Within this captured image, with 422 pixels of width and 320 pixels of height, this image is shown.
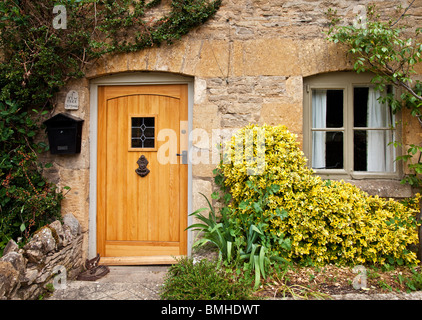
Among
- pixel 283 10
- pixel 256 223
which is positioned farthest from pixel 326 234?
pixel 283 10

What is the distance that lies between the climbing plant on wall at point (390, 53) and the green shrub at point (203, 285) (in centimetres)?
239

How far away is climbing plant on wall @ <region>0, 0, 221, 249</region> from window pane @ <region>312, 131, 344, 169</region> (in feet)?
6.86

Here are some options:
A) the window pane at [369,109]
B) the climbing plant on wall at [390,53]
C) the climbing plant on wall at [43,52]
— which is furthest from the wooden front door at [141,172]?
the window pane at [369,109]

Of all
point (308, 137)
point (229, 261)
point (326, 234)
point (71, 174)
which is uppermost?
point (308, 137)

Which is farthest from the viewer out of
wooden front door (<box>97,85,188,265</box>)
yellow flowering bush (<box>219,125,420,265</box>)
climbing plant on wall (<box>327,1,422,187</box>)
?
wooden front door (<box>97,85,188,265</box>)

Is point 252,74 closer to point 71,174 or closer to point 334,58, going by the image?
point 334,58

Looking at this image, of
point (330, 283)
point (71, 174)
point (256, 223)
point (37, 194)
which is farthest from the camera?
point (71, 174)

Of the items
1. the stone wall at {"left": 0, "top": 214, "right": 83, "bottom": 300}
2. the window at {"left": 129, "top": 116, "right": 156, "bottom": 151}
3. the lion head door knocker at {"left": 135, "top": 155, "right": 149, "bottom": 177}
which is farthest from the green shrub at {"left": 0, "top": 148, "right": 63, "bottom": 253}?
the window at {"left": 129, "top": 116, "right": 156, "bottom": 151}

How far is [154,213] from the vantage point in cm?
358

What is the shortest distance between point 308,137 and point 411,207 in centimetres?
142

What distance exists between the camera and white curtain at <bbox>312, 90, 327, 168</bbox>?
138 inches

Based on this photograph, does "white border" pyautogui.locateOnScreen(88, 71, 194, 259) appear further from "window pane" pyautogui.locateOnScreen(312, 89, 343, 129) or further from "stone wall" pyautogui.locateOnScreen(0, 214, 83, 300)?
"window pane" pyautogui.locateOnScreen(312, 89, 343, 129)

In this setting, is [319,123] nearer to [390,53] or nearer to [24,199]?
[390,53]

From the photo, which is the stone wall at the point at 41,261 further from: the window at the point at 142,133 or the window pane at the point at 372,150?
the window pane at the point at 372,150
